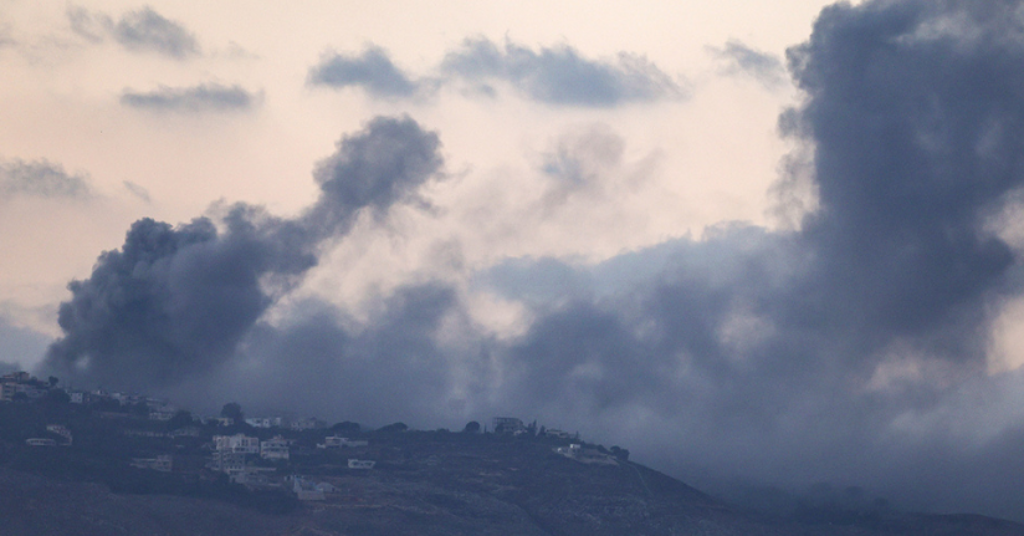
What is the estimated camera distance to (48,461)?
195 meters

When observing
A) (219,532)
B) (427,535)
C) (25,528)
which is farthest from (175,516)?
(427,535)

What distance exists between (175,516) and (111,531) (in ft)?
40.7

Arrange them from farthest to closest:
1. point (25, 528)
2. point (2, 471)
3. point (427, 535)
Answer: point (427, 535)
point (2, 471)
point (25, 528)

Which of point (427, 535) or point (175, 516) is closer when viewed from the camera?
point (175, 516)

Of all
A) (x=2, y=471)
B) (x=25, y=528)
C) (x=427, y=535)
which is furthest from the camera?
(x=427, y=535)

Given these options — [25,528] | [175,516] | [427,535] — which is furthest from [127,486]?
[427,535]

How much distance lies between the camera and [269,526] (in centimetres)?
19238

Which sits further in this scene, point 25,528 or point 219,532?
Answer: point 219,532

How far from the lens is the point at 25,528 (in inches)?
6649

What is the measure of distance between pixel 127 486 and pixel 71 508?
1435 centimetres

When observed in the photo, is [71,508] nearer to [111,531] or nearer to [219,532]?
[111,531]

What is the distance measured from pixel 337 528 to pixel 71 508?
37833mm

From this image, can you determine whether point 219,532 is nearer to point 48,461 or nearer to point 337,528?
point 337,528

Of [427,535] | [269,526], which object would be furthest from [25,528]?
[427,535]
